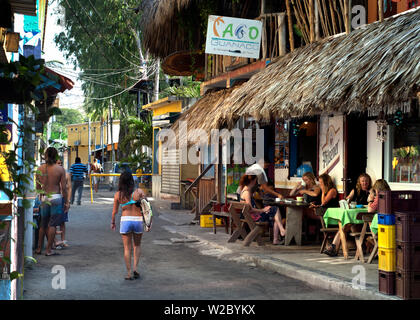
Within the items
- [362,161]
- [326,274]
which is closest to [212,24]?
[362,161]

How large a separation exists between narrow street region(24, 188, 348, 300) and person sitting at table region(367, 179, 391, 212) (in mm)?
2082

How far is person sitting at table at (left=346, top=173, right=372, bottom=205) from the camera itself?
1127cm

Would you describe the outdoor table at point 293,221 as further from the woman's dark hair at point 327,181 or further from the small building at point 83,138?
the small building at point 83,138

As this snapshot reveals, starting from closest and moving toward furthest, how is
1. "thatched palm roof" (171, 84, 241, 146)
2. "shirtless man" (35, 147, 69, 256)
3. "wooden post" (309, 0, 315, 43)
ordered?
"shirtless man" (35, 147, 69, 256)
"wooden post" (309, 0, 315, 43)
"thatched palm roof" (171, 84, 241, 146)

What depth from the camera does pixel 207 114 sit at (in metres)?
15.4

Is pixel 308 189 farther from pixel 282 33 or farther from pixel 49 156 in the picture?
pixel 49 156

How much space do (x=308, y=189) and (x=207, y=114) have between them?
3813 mm

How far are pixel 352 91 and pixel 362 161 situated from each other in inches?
134

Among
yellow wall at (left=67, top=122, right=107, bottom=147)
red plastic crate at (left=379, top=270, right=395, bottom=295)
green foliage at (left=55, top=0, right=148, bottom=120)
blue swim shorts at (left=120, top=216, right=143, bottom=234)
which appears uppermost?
green foliage at (left=55, top=0, right=148, bottom=120)

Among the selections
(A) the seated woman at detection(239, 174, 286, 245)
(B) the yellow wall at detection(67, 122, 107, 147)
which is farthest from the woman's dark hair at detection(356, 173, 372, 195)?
(B) the yellow wall at detection(67, 122, 107, 147)

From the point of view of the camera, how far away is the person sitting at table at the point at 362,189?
37.0 ft

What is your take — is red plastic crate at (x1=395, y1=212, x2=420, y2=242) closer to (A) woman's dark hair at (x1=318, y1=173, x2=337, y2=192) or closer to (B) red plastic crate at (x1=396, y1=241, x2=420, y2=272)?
(B) red plastic crate at (x1=396, y1=241, x2=420, y2=272)

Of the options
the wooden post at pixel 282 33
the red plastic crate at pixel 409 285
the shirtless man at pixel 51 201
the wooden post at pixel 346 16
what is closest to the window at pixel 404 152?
the wooden post at pixel 346 16
